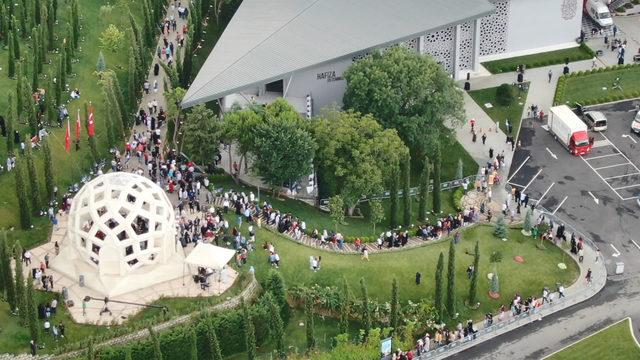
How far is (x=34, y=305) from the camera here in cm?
7362

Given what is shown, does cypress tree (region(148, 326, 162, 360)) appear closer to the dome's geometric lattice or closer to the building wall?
the dome's geometric lattice

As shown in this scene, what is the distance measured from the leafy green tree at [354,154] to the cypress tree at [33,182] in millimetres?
20640

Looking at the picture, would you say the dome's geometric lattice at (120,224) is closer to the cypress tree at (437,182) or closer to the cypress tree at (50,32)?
the cypress tree at (437,182)

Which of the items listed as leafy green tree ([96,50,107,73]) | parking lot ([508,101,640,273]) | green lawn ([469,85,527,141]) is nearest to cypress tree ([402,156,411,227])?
parking lot ([508,101,640,273])

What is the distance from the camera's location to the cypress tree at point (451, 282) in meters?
80.4

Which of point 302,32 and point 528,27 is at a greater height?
point 302,32

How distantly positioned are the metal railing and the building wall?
30.8 metres

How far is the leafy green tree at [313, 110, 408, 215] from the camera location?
89.9 m

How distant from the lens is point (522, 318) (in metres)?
83.0

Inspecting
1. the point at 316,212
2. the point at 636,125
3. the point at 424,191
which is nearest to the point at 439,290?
the point at 424,191

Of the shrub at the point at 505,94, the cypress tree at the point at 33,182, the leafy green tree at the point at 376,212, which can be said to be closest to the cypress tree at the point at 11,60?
the cypress tree at the point at 33,182

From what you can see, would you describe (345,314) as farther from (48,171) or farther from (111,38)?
(111,38)

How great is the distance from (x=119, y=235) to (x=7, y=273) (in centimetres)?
731

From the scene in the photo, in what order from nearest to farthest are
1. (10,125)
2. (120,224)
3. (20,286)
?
(20,286), (120,224), (10,125)
